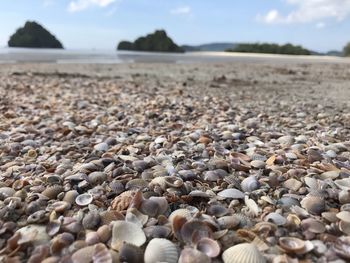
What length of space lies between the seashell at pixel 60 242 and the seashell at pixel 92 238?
0.07 meters

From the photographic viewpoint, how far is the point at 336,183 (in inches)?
92.0

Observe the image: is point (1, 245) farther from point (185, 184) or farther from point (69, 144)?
point (69, 144)

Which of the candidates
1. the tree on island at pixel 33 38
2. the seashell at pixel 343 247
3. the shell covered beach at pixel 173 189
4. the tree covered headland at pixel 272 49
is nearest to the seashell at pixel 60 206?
the shell covered beach at pixel 173 189

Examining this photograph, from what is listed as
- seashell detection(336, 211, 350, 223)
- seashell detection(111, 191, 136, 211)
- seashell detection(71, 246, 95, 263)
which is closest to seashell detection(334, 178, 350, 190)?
seashell detection(336, 211, 350, 223)

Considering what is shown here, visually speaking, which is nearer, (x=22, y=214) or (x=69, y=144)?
(x=22, y=214)

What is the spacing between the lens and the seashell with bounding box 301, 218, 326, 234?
72.7 inches

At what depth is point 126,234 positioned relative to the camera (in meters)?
1.82

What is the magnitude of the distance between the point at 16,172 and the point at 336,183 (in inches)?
78.7

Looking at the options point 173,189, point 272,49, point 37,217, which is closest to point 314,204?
point 173,189

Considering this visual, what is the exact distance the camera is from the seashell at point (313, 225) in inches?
72.7

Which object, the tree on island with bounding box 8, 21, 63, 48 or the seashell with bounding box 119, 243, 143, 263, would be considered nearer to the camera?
the seashell with bounding box 119, 243, 143, 263

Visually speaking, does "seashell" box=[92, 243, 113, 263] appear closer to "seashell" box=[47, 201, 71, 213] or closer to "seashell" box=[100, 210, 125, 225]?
"seashell" box=[100, 210, 125, 225]

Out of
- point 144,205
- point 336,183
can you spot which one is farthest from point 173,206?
point 336,183

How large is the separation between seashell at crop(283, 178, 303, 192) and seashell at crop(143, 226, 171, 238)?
83 cm
